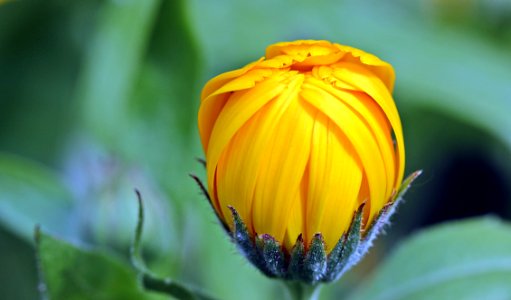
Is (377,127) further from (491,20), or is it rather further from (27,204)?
(491,20)

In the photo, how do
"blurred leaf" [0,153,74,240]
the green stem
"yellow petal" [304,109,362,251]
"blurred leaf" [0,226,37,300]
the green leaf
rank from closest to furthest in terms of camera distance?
1. "yellow petal" [304,109,362,251]
2. the green stem
3. the green leaf
4. "blurred leaf" [0,153,74,240]
5. "blurred leaf" [0,226,37,300]

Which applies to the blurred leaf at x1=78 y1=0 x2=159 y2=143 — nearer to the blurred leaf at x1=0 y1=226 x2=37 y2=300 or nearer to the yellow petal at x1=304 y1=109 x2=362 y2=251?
the blurred leaf at x1=0 y1=226 x2=37 y2=300

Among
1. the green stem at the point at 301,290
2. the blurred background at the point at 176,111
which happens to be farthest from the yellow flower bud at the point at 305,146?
the blurred background at the point at 176,111

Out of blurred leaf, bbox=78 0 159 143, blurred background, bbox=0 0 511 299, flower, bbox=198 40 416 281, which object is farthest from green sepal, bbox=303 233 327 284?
blurred leaf, bbox=78 0 159 143

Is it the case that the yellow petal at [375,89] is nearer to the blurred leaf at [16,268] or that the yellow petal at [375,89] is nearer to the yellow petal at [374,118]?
the yellow petal at [374,118]

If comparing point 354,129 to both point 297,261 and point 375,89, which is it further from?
point 297,261

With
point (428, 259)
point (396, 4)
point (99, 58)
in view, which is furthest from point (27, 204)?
point (396, 4)
